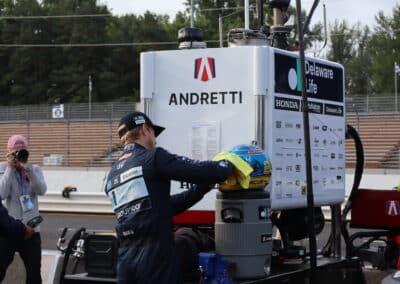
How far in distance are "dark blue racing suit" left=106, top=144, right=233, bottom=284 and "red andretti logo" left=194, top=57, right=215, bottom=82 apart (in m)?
1.28

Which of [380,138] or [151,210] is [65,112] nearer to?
[380,138]

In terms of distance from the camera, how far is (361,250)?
732 centimetres

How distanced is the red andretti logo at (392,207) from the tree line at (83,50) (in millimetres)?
64684

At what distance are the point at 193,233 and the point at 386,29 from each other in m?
76.1

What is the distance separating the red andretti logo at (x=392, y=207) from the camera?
672cm

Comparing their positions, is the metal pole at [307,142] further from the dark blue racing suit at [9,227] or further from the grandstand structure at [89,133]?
the grandstand structure at [89,133]

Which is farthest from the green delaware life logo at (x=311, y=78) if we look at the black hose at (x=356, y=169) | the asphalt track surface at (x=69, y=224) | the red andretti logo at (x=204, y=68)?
the asphalt track surface at (x=69, y=224)

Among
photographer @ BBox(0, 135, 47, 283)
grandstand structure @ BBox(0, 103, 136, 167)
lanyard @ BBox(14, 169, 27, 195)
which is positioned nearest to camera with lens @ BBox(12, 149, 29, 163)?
photographer @ BBox(0, 135, 47, 283)

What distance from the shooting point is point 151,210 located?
14.8 feet

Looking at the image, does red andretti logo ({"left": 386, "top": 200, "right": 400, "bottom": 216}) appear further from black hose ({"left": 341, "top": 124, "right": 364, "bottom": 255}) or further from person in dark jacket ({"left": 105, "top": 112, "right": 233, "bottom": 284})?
person in dark jacket ({"left": 105, "top": 112, "right": 233, "bottom": 284})

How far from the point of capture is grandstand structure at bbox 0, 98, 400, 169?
1163 inches

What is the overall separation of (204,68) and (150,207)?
1603 mm

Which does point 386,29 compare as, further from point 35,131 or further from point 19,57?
point 35,131

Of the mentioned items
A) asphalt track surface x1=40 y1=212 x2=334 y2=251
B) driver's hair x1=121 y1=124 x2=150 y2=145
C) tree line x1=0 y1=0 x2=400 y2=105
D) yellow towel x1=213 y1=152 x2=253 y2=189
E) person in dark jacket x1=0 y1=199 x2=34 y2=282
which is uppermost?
tree line x1=0 y1=0 x2=400 y2=105
